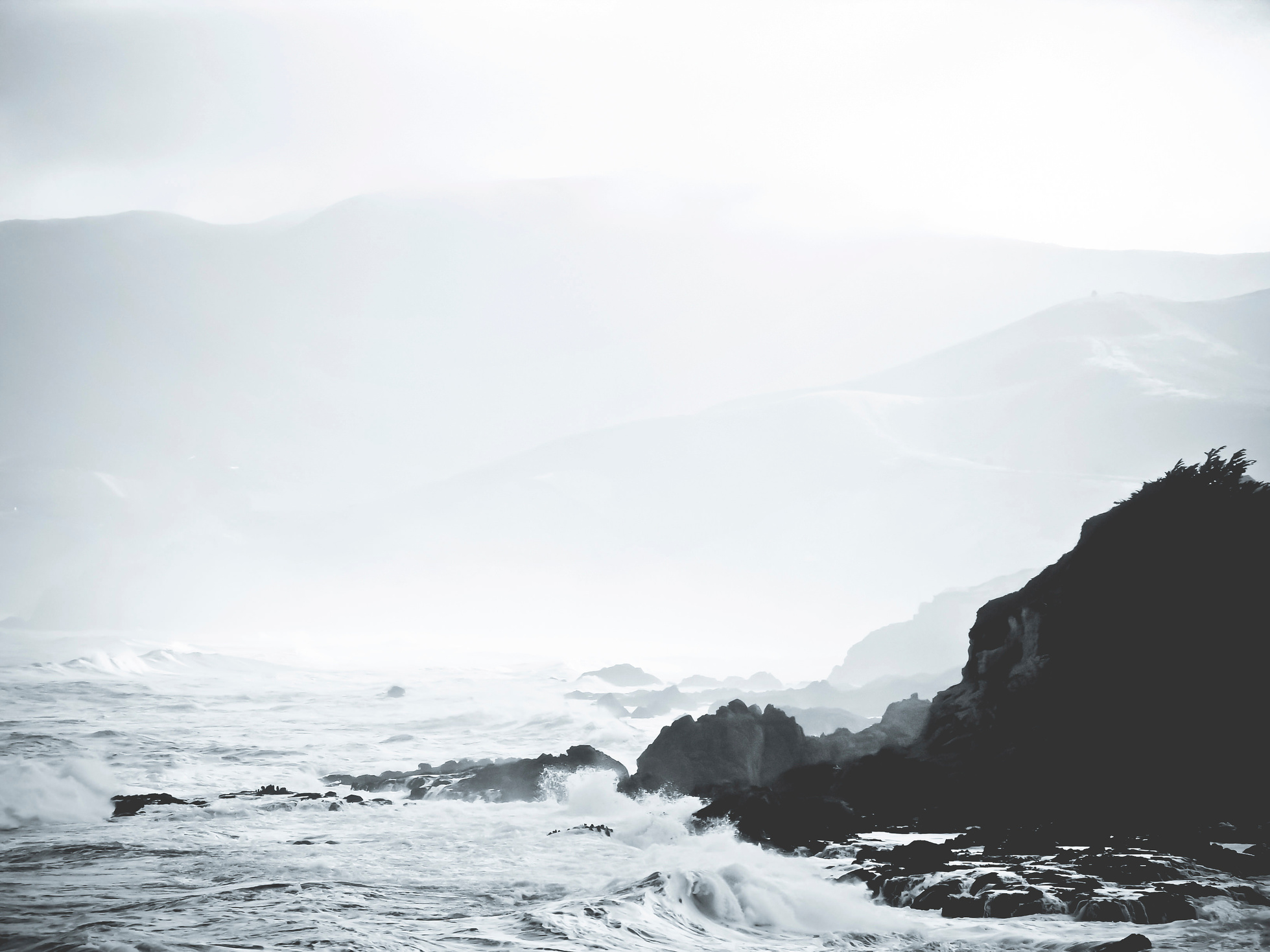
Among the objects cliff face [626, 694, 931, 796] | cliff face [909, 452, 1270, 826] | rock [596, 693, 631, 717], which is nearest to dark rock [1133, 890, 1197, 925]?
cliff face [909, 452, 1270, 826]

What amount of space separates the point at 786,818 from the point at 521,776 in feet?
30.3

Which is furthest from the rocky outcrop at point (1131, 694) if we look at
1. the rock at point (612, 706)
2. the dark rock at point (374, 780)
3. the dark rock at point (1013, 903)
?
the rock at point (612, 706)

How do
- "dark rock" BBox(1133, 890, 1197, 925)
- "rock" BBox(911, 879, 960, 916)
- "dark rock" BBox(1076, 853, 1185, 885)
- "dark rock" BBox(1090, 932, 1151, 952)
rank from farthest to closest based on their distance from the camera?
"dark rock" BBox(1076, 853, 1185, 885), "rock" BBox(911, 879, 960, 916), "dark rock" BBox(1133, 890, 1197, 925), "dark rock" BBox(1090, 932, 1151, 952)

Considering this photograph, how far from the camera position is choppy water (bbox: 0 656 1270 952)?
28.5 ft

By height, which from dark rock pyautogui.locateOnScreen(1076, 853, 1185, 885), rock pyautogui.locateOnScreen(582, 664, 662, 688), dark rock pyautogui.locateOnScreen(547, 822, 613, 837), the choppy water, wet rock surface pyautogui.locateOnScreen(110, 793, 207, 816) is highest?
rock pyautogui.locateOnScreen(582, 664, 662, 688)

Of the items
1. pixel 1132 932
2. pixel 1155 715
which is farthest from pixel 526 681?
pixel 1132 932

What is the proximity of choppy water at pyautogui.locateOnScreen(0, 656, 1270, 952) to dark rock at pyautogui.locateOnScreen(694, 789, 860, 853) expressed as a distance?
0.52 metres

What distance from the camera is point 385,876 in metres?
12.1

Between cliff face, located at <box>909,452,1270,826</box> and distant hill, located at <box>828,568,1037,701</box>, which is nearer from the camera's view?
cliff face, located at <box>909,452,1270,826</box>

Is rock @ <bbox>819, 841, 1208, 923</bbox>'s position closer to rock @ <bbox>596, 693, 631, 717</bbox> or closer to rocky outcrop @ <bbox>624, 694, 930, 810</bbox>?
rocky outcrop @ <bbox>624, 694, 930, 810</bbox>

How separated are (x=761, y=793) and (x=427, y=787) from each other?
9.86 meters

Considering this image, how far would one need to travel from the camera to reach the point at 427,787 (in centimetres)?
2148

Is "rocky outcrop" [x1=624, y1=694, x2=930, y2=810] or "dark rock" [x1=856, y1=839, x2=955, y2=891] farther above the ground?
"rocky outcrop" [x1=624, y1=694, x2=930, y2=810]

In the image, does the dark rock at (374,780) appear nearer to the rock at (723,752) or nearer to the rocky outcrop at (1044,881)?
the rock at (723,752)
